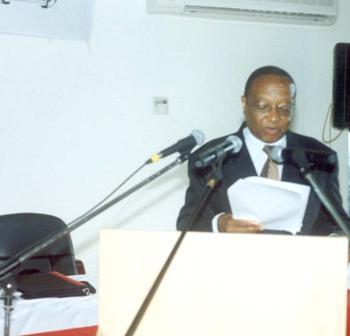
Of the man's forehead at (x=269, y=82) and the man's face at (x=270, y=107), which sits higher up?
the man's forehead at (x=269, y=82)

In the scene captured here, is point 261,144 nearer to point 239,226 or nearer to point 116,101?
point 239,226

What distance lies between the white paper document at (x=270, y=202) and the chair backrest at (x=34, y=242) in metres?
0.69

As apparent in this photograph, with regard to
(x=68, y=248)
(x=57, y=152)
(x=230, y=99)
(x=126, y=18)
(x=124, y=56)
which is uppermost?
(x=126, y=18)

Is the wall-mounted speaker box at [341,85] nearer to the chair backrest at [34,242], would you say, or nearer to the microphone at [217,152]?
the chair backrest at [34,242]

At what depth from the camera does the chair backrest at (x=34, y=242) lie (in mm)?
2117

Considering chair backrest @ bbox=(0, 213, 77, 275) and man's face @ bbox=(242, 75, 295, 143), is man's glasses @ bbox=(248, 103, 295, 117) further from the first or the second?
chair backrest @ bbox=(0, 213, 77, 275)

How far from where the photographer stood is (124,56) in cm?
281

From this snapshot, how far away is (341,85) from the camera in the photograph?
3141 mm

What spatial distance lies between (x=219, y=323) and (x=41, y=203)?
6.47ft

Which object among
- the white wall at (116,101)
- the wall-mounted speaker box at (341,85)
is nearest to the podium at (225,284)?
the white wall at (116,101)

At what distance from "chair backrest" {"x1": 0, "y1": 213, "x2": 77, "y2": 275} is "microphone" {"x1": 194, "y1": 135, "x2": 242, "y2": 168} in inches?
48.2

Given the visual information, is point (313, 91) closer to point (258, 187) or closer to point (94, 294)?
point (258, 187)

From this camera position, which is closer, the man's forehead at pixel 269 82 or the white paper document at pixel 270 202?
the white paper document at pixel 270 202

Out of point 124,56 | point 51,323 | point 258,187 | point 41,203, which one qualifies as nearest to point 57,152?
point 41,203
